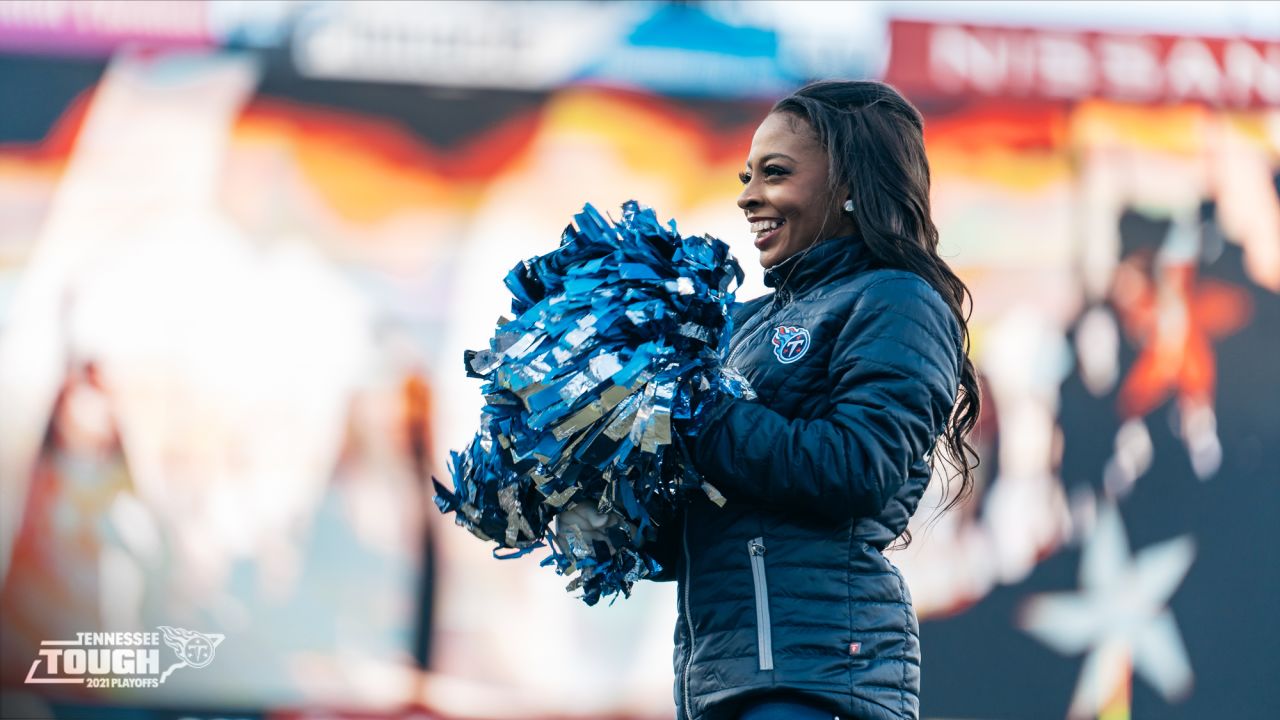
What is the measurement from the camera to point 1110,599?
18.7 feet

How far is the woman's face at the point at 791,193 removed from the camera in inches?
89.4

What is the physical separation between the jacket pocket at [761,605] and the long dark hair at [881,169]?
0.39 meters

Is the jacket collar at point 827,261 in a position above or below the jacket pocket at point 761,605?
above

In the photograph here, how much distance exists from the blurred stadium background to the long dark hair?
128 inches

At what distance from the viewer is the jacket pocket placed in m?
2.05

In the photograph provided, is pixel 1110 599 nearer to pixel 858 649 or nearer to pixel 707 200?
pixel 707 200

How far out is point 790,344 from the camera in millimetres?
2172

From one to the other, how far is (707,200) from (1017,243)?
1.17 meters

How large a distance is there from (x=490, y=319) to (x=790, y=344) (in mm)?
3544

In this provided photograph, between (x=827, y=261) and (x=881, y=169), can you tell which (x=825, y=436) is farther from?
(x=881, y=169)

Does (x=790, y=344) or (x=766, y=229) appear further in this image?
(x=766, y=229)
